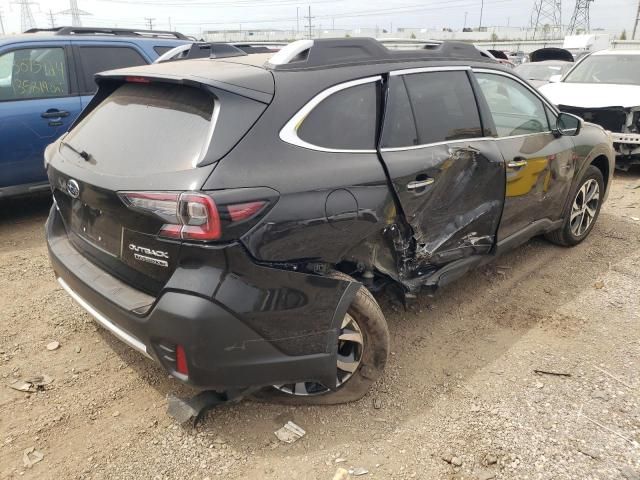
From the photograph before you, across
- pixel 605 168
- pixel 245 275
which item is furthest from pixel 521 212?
pixel 245 275

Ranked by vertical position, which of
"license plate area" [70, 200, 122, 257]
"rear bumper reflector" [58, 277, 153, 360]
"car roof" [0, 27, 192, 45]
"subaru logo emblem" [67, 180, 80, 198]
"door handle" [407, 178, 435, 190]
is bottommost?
"rear bumper reflector" [58, 277, 153, 360]

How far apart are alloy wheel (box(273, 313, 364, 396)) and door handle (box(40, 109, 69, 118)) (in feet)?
13.1

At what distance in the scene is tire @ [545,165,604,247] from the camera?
4.64 metres

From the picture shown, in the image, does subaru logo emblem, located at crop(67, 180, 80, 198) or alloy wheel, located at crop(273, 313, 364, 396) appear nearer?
subaru logo emblem, located at crop(67, 180, 80, 198)

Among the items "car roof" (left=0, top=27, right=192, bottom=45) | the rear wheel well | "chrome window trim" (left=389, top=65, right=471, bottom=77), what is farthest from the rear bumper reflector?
the rear wheel well

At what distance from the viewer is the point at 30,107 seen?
5.08 metres

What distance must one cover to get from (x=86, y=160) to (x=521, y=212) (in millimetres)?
2945

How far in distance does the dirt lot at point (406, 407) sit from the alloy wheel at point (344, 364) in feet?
0.38

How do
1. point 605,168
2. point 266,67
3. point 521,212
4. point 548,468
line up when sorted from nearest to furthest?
point 548,468 → point 266,67 → point 521,212 → point 605,168

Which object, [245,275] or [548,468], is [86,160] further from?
[548,468]

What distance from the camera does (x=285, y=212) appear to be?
225 cm

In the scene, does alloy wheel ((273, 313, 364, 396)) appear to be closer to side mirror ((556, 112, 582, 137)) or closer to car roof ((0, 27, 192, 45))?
side mirror ((556, 112, 582, 137))

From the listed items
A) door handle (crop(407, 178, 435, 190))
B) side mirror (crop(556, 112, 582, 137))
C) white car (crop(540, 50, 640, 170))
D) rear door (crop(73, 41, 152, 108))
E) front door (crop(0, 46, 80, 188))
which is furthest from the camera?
white car (crop(540, 50, 640, 170))

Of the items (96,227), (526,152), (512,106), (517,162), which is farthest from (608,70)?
(96,227)
